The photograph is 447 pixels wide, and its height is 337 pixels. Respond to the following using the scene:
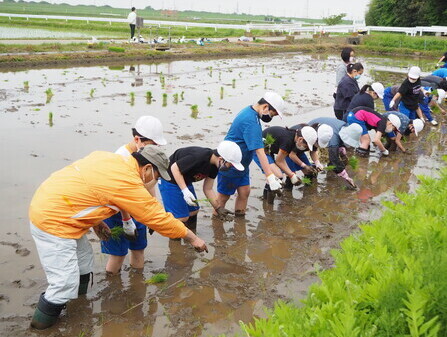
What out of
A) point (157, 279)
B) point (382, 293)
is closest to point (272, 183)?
point (157, 279)

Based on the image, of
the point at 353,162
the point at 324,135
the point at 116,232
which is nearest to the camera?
the point at 116,232

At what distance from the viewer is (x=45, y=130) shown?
8.98 m

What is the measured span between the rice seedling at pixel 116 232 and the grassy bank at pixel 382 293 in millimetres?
2054

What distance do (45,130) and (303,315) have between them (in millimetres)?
7943

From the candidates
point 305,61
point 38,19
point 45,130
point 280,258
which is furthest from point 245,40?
point 280,258

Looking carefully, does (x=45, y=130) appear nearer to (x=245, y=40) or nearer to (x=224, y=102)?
(x=224, y=102)

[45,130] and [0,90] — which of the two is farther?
[0,90]

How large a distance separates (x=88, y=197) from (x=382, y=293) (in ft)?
7.18

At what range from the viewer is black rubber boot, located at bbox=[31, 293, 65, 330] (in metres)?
3.46

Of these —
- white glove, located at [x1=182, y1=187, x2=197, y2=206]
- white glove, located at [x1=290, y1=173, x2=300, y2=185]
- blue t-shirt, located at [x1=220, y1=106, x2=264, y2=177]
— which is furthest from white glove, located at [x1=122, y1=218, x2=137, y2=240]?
white glove, located at [x1=290, y1=173, x2=300, y2=185]

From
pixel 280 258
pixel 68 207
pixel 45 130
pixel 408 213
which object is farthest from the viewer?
pixel 45 130

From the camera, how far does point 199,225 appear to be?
5.61m

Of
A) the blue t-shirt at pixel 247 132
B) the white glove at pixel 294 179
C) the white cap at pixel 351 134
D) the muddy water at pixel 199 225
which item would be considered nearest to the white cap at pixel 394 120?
the muddy water at pixel 199 225

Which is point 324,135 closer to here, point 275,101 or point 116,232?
point 275,101
